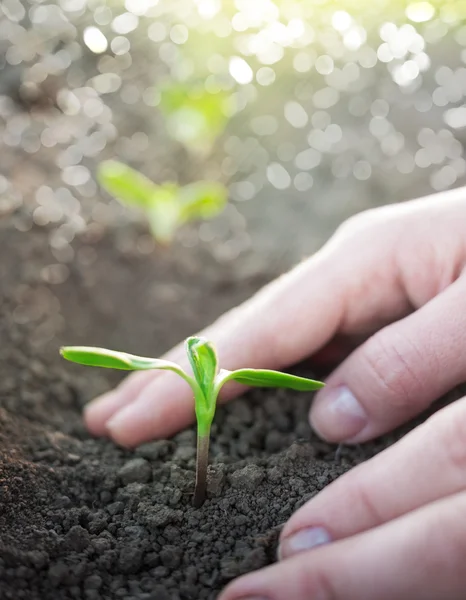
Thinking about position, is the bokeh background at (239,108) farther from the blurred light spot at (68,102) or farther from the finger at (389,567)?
the finger at (389,567)

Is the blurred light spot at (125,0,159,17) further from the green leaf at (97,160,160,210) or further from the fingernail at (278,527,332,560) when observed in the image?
the fingernail at (278,527,332,560)

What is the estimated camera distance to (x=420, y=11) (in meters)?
2.12

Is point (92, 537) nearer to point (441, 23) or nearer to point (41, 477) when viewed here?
point (41, 477)

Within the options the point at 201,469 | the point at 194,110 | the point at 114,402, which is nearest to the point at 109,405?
the point at 114,402

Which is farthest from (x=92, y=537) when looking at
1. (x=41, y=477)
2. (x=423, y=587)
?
(x=423, y=587)

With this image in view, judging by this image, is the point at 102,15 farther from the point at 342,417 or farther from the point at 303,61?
the point at 342,417

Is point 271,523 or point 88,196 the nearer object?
point 271,523

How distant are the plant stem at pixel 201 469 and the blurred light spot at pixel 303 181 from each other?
124cm

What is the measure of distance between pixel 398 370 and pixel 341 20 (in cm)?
158

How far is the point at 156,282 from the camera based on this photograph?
1.74 meters

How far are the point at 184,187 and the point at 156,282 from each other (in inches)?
14.7

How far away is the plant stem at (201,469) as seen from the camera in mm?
891

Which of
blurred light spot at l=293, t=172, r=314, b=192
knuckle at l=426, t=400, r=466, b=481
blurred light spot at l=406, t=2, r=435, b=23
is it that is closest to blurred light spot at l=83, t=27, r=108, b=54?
blurred light spot at l=293, t=172, r=314, b=192

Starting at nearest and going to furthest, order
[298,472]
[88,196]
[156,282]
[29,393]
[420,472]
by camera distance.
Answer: [420,472]
[298,472]
[29,393]
[156,282]
[88,196]
